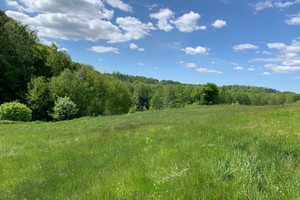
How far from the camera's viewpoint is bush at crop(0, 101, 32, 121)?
29.1m

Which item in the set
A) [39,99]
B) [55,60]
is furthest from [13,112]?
[55,60]

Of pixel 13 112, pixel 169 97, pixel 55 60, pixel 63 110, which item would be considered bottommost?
pixel 13 112

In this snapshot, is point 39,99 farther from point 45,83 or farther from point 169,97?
point 169,97

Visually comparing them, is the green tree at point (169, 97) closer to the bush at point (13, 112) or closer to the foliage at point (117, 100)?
the foliage at point (117, 100)

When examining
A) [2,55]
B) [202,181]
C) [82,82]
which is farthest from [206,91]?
[202,181]

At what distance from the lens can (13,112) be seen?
29.6 m

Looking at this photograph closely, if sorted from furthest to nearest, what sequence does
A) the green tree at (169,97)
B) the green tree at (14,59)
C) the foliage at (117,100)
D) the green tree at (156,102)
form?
1. the green tree at (156,102)
2. the green tree at (169,97)
3. the foliage at (117,100)
4. the green tree at (14,59)

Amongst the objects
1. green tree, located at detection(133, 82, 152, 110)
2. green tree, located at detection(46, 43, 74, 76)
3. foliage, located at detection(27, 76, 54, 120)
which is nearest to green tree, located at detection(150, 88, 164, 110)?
green tree, located at detection(133, 82, 152, 110)

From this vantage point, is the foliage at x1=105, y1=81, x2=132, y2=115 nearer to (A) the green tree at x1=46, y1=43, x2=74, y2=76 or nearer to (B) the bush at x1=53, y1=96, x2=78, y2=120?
(A) the green tree at x1=46, y1=43, x2=74, y2=76

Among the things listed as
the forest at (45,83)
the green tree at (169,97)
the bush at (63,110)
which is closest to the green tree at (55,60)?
the forest at (45,83)

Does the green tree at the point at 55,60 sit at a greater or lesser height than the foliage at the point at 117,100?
greater

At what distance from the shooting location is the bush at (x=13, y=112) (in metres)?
29.1

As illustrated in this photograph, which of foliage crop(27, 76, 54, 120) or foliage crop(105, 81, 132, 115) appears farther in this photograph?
foliage crop(105, 81, 132, 115)

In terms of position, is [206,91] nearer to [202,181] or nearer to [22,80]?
[22,80]
